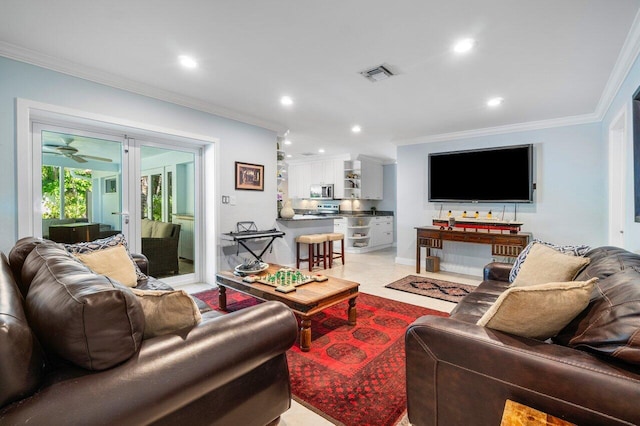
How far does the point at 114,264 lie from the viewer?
2305 mm

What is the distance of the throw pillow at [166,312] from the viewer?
1.16 m

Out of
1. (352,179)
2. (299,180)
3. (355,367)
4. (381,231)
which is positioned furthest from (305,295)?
(299,180)

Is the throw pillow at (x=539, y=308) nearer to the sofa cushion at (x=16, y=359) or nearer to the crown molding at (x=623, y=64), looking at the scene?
the sofa cushion at (x=16, y=359)

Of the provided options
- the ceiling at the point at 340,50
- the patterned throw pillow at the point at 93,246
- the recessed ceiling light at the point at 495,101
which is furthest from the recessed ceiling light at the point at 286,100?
the recessed ceiling light at the point at 495,101

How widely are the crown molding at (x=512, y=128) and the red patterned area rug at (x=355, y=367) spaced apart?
10.5ft

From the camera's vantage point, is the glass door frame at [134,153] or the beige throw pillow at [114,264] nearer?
the beige throw pillow at [114,264]

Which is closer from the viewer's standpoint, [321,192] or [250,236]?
[250,236]

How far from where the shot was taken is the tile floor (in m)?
1.66

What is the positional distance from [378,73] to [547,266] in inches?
83.5

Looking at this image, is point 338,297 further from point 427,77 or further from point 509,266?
point 427,77

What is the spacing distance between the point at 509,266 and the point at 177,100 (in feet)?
13.0

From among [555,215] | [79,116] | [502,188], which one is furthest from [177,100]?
[555,215]

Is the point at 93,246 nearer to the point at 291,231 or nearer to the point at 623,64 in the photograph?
the point at 291,231

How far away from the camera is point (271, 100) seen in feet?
12.1
